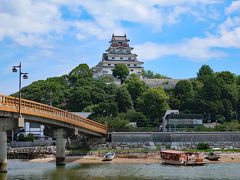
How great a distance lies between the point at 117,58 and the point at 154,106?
203 ft

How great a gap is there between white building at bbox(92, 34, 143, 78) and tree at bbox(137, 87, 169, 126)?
164 feet

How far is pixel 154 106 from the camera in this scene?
97.6 meters

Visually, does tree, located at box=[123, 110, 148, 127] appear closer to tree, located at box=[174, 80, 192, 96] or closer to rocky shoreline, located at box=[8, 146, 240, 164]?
tree, located at box=[174, 80, 192, 96]

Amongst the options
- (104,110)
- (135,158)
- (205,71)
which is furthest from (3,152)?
(205,71)

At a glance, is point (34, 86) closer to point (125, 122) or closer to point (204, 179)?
point (125, 122)

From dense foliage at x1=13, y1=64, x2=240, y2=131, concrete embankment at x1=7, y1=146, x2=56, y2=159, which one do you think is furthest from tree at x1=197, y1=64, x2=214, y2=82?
concrete embankment at x1=7, y1=146, x2=56, y2=159

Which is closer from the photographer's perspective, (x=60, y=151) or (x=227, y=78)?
(x=60, y=151)

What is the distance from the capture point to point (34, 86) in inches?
4449

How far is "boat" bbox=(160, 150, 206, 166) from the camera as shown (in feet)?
162

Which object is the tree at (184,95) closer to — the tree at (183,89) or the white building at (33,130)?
the tree at (183,89)

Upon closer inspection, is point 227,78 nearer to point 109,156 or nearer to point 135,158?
point 135,158

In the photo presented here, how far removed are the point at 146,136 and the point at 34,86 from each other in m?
58.2

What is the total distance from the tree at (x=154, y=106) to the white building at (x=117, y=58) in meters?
49.9

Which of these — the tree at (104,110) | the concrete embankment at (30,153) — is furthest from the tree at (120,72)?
the concrete embankment at (30,153)
